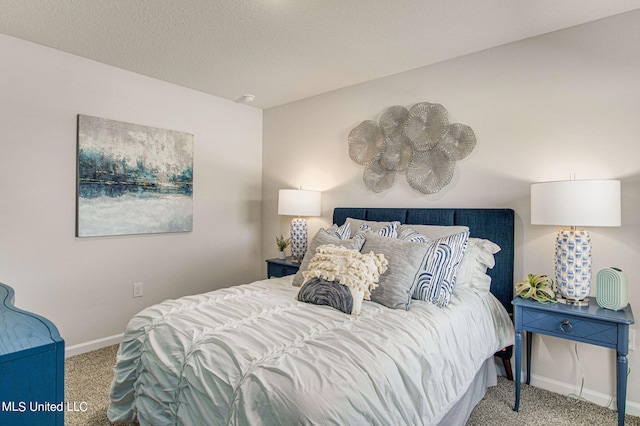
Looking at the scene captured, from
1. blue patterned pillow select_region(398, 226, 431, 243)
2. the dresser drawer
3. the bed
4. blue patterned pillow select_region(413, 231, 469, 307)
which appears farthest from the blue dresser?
the dresser drawer

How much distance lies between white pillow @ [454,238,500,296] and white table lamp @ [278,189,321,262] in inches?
61.1

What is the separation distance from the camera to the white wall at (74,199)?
8.50 ft

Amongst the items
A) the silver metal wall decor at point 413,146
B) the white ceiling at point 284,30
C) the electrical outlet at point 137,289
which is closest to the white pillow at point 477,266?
the silver metal wall decor at point 413,146

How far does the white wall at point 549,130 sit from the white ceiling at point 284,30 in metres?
0.14

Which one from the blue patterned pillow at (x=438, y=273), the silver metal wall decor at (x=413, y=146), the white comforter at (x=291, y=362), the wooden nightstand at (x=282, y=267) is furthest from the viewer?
the wooden nightstand at (x=282, y=267)

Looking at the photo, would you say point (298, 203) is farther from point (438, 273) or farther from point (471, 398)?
point (471, 398)

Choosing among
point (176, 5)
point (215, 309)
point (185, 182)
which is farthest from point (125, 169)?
point (215, 309)

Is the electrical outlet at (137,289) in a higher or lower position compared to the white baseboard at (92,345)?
higher

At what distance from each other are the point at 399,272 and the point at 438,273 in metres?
0.25

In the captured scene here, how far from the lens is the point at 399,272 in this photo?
2053 mm

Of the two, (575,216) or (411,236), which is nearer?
(575,216)

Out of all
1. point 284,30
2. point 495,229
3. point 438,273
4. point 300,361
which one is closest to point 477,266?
point 495,229

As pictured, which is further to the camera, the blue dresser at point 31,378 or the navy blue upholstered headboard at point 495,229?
the navy blue upholstered headboard at point 495,229

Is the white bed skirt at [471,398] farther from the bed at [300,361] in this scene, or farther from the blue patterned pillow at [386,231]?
the blue patterned pillow at [386,231]
